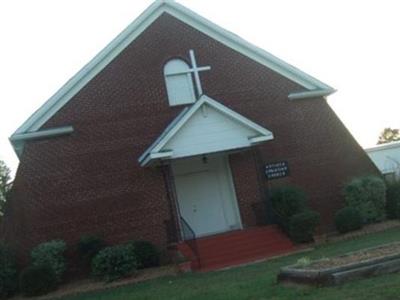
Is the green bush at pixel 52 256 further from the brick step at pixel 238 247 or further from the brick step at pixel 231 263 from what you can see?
the brick step at pixel 231 263

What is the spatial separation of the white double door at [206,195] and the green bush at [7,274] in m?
5.79

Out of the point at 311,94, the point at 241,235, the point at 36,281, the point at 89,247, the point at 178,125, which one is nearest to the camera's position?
the point at 36,281

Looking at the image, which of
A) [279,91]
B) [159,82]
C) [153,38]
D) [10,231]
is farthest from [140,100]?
[10,231]

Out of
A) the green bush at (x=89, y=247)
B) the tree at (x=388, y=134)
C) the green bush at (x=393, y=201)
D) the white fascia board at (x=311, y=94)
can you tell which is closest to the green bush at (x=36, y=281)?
the green bush at (x=89, y=247)

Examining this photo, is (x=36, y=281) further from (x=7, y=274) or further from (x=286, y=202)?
(x=286, y=202)

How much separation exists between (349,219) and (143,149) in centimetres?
712

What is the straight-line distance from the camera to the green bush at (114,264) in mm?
17000

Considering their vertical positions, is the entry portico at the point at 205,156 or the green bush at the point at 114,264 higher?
the entry portico at the point at 205,156

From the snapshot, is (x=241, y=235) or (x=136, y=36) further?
(x=136, y=36)

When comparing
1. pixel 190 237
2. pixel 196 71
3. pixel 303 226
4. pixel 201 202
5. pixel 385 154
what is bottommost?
pixel 303 226

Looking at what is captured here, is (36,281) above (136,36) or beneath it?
beneath

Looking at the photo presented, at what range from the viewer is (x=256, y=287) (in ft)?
36.3

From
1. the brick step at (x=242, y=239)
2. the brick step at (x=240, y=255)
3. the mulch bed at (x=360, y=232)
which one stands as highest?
the brick step at (x=242, y=239)

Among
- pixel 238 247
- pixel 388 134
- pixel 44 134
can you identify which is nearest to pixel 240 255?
pixel 238 247
